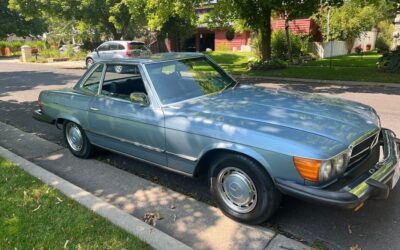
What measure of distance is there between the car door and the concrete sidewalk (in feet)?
1.28

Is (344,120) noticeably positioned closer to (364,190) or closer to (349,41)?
(364,190)

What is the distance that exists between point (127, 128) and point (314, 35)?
26.5 metres

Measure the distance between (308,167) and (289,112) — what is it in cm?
88

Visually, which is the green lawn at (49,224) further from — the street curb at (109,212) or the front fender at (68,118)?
the front fender at (68,118)

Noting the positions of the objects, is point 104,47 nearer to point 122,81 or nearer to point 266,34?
point 266,34

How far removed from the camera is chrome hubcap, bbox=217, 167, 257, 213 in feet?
11.4

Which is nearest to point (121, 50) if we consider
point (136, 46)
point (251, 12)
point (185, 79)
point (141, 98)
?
point (136, 46)

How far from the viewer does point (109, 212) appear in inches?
149

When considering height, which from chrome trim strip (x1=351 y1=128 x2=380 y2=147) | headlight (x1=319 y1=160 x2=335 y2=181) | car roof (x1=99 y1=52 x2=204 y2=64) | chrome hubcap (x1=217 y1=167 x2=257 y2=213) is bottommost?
chrome hubcap (x1=217 y1=167 x2=257 y2=213)

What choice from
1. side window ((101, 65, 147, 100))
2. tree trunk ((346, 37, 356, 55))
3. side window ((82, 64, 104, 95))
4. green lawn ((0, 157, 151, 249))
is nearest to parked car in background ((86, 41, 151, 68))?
side window ((82, 64, 104, 95))

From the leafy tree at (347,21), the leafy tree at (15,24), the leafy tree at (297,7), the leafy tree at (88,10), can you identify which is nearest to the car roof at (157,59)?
the leafy tree at (297,7)

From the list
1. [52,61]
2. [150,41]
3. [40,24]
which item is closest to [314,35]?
[150,41]

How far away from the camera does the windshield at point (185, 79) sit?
14.3 ft

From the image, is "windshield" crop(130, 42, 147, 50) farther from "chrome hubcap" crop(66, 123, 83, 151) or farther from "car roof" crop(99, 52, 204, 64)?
"car roof" crop(99, 52, 204, 64)
